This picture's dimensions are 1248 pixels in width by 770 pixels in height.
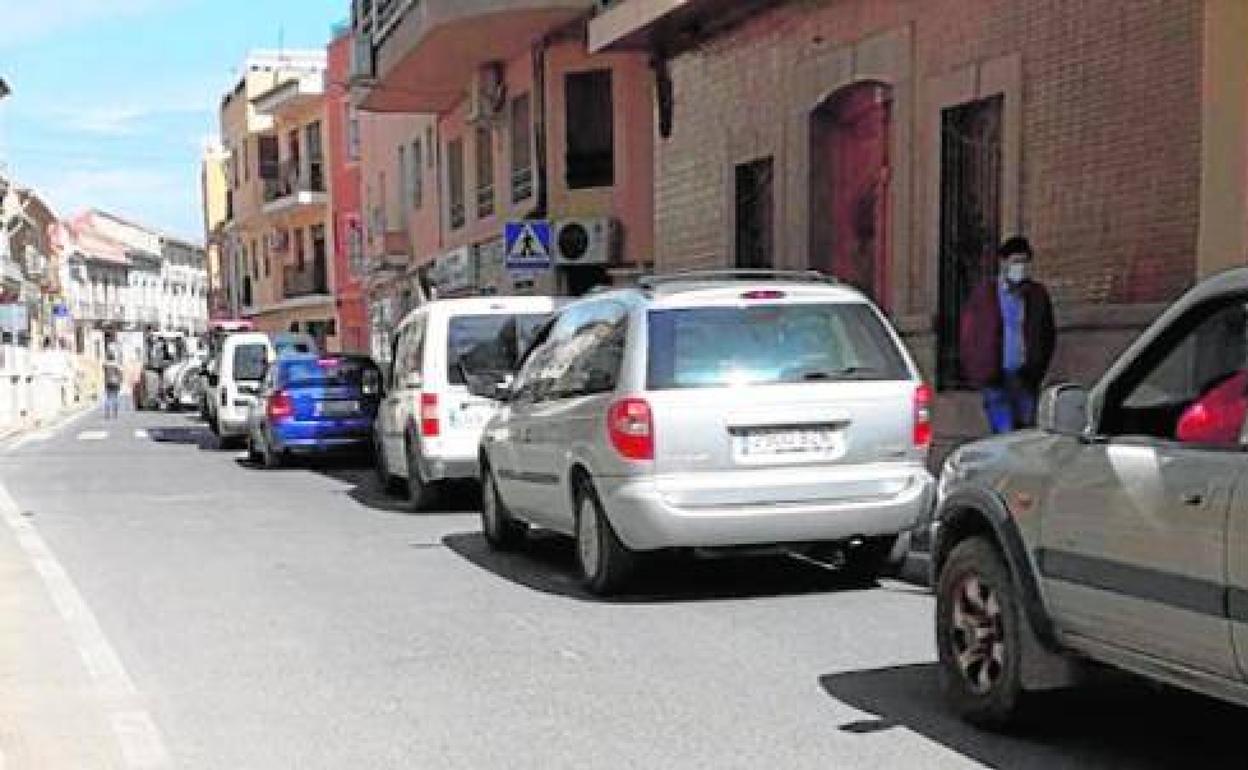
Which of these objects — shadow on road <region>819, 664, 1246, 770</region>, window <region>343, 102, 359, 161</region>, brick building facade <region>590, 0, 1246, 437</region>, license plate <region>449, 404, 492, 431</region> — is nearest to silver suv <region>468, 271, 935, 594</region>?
shadow on road <region>819, 664, 1246, 770</region>

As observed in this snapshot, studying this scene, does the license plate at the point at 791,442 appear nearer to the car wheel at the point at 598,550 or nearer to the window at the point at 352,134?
the car wheel at the point at 598,550

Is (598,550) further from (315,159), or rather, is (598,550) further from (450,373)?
(315,159)

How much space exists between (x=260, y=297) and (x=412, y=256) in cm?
2639

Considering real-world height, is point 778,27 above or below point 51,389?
above

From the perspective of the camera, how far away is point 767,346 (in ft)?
28.0

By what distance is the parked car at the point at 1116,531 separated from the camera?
4547 millimetres

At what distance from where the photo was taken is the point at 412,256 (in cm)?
3475

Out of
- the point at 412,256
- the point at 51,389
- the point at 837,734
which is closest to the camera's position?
the point at 837,734

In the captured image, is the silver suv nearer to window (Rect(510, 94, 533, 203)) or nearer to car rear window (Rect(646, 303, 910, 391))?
car rear window (Rect(646, 303, 910, 391))

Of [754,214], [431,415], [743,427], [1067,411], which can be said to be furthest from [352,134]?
[1067,411]

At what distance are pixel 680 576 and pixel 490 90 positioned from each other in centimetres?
1790

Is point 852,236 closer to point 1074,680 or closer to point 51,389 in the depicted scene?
point 1074,680

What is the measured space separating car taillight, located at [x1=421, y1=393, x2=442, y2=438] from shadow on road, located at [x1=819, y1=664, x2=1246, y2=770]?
23.9ft

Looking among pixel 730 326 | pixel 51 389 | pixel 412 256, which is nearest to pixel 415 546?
pixel 730 326
